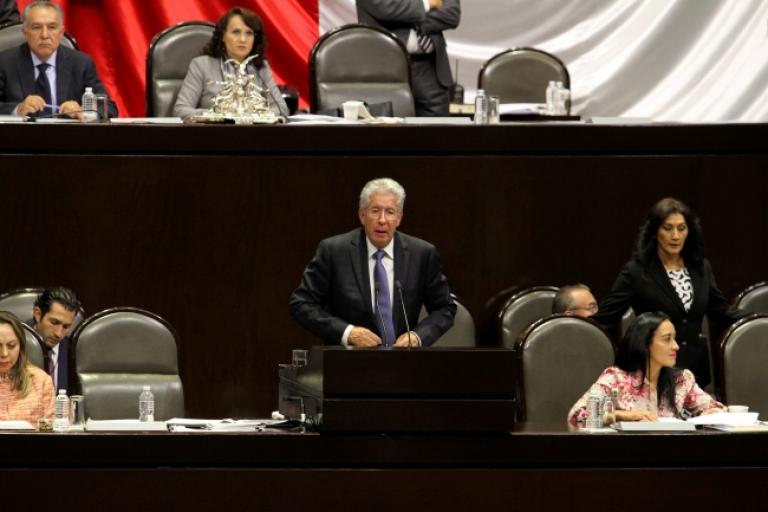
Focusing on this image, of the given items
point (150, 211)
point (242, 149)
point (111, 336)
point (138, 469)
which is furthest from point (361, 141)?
point (138, 469)

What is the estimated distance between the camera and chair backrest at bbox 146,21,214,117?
23.0 feet

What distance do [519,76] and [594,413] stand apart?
11.8 ft

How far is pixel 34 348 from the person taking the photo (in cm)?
515

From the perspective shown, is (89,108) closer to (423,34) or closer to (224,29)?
(224,29)

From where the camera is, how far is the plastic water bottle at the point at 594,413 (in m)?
4.27

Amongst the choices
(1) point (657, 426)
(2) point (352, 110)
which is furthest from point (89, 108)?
(1) point (657, 426)

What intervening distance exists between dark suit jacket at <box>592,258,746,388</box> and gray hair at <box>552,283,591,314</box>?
94 millimetres

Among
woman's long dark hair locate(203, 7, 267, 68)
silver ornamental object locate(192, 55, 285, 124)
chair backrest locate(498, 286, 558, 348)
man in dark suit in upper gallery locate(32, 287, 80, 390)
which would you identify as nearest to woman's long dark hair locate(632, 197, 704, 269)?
chair backrest locate(498, 286, 558, 348)

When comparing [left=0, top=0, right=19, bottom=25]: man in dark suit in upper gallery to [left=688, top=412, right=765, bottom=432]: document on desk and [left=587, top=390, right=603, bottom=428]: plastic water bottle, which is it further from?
[left=688, top=412, right=765, bottom=432]: document on desk

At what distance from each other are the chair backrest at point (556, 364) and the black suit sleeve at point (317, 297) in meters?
0.58

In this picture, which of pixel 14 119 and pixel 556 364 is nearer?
pixel 556 364

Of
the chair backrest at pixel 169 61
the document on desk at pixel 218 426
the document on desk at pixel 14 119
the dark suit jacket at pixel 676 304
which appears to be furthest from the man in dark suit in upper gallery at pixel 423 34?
the document on desk at pixel 218 426

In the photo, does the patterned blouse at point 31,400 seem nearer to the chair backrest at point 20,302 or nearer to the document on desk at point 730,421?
the chair backrest at point 20,302

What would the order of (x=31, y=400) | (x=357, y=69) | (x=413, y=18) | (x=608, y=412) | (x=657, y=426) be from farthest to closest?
1. (x=413, y=18)
2. (x=357, y=69)
3. (x=31, y=400)
4. (x=608, y=412)
5. (x=657, y=426)
